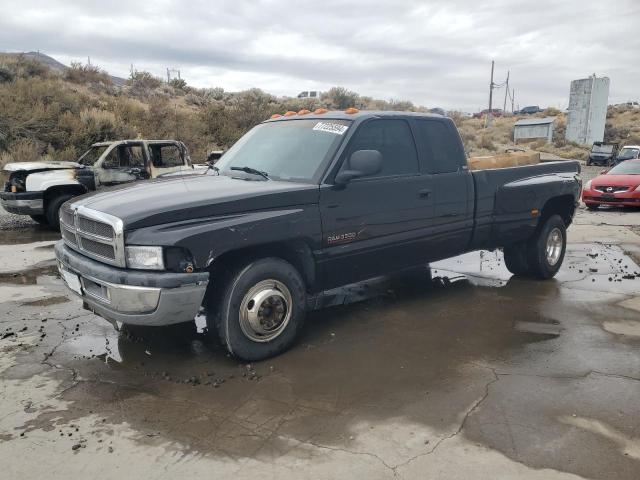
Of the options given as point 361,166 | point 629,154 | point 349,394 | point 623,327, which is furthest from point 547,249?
point 629,154

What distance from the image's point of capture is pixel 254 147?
5164 millimetres

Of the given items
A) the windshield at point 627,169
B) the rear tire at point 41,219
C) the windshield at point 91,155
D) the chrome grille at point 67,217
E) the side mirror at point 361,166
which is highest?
the side mirror at point 361,166

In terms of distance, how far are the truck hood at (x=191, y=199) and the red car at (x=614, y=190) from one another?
11.6 meters

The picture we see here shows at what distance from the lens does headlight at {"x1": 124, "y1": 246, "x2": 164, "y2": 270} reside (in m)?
3.58

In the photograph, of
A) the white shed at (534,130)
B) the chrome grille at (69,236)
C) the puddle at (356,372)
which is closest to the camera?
the puddle at (356,372)

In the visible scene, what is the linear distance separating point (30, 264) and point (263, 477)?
6058 millimetres

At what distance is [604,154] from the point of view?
33.2 metres

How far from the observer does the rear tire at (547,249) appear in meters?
6.50

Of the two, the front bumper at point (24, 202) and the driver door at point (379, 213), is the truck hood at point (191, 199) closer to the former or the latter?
the driver door at point (379, 213)

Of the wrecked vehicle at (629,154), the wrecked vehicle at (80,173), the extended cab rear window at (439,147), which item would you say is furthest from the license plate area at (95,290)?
the wrecked vehicle at (629,154)

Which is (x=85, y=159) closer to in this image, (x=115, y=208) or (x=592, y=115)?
(x=115, y=208)

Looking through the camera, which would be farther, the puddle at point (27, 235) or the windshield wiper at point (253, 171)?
the puddle at point (27, 235)

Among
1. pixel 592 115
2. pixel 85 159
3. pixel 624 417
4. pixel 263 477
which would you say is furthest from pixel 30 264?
pixel 592 115

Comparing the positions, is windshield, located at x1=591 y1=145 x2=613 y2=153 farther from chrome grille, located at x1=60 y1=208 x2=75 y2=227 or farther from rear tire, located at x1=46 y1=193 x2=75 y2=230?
chrome grille, located at x1=60 y1=208 x2=75 y2=227
